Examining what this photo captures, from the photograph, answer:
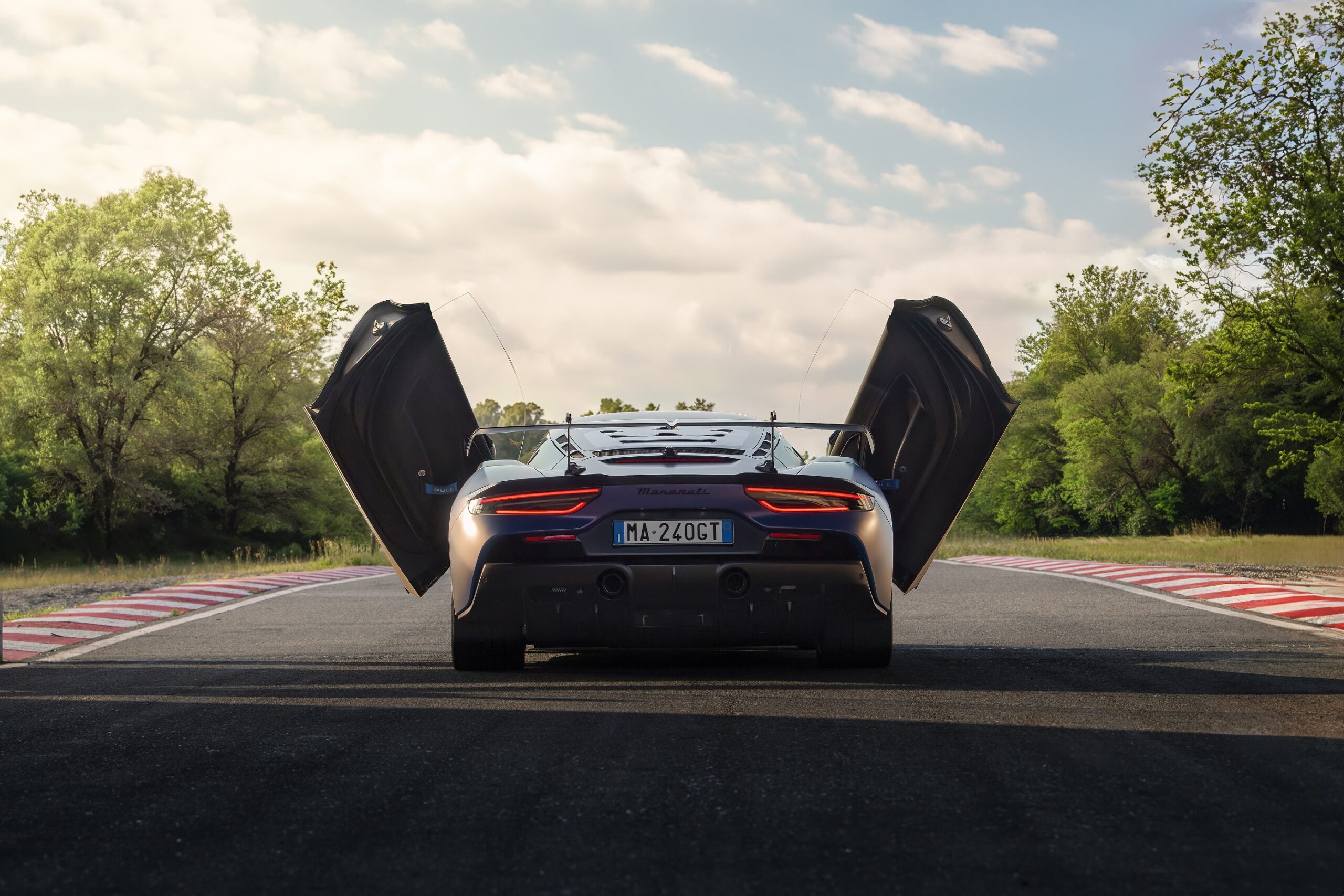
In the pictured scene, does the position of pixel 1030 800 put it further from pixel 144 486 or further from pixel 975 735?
pixel 144 486

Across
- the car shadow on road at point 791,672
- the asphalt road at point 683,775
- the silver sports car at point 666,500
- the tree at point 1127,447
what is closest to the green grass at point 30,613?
the car shadow on road at point 791,672

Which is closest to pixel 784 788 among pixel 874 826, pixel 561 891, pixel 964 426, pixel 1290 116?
pixel 874 826

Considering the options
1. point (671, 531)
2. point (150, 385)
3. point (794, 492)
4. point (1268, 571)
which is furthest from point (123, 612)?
point (150, 385)

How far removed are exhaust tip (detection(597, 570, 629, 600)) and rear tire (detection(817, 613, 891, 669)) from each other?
105cm

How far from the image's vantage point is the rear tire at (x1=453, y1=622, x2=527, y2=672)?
6.21 meters

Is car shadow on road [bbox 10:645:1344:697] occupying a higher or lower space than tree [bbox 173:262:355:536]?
lower

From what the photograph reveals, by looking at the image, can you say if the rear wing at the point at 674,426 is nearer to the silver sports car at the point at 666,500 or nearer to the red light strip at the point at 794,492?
the silver sports car at the point at 666,500

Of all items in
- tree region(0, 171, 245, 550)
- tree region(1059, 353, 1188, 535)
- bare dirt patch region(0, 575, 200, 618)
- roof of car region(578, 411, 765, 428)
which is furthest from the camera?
tree region(1059, 353, 1188, 535)

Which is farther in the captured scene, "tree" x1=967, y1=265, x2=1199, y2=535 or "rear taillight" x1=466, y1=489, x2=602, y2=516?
"tree" x1=967, y1=265, x2=1199, y2=535

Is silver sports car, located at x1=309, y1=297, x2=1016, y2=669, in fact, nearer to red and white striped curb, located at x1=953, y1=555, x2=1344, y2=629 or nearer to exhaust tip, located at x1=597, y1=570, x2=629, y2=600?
exhaust tip, located at x1=597, y1=570, x2=629, y2=600

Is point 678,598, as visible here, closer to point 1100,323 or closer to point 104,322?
point 104,322

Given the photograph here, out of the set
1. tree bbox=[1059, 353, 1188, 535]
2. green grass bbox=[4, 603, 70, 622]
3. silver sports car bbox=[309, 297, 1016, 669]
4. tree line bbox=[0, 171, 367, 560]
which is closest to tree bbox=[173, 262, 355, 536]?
tree line bbox=[0, 171, 367, 560]

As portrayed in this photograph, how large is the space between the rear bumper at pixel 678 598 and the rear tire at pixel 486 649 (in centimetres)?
38

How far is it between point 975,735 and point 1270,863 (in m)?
1.76
